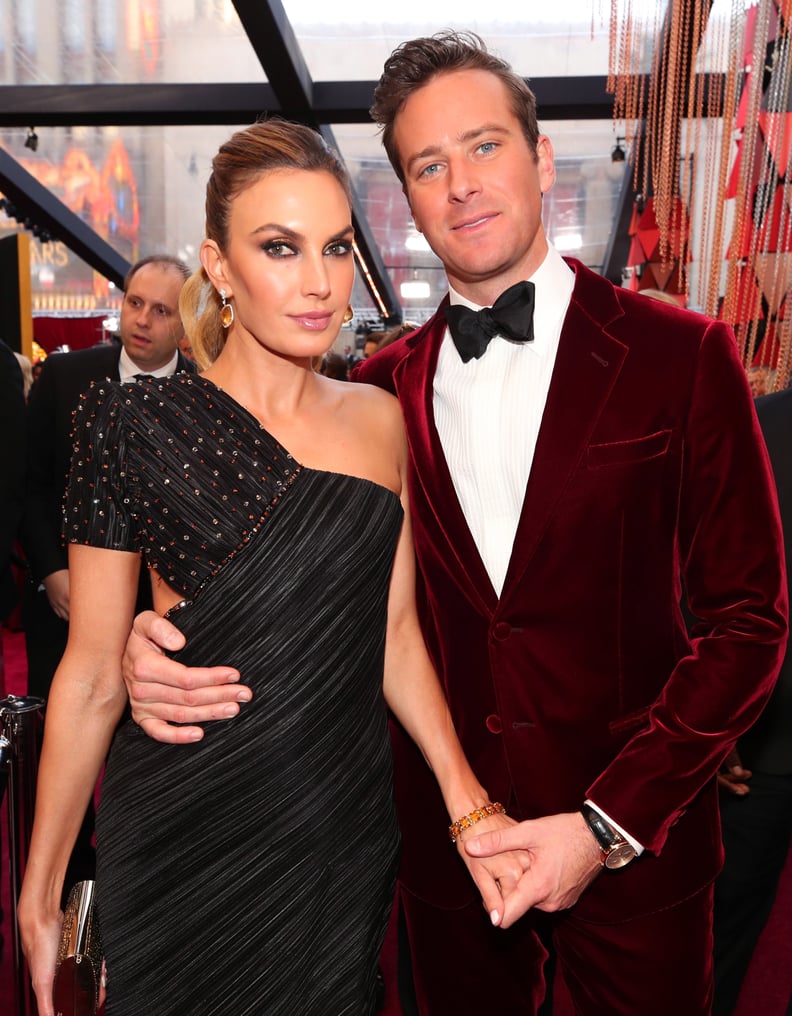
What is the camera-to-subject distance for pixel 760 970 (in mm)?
2998

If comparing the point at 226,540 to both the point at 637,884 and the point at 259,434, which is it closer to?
the point at 259,434

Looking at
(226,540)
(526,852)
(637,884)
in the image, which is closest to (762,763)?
(637,884)

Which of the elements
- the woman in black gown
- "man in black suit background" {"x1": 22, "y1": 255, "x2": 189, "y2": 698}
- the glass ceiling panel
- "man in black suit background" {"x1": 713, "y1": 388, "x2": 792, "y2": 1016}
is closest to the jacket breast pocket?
the woman in black gown

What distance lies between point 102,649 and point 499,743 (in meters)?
0.70

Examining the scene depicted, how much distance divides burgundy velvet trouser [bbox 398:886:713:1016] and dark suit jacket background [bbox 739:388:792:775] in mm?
631

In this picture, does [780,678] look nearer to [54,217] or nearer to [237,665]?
[237,665]

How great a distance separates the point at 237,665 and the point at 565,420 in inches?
25.7

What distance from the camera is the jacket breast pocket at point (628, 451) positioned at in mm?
1590

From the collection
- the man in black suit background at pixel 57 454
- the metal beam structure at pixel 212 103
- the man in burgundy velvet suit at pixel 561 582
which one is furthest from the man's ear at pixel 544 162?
the metal beam structure at pixel 212 103

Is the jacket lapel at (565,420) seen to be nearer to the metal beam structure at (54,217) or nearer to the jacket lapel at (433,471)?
the jacket lapel at (433,471)

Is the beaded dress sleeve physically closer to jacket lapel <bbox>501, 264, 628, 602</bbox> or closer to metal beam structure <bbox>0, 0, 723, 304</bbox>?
jacket lapel <bbox>501, 264, 628, 602</bbox>

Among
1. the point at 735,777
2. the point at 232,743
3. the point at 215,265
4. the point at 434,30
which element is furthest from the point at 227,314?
the point at 434,30

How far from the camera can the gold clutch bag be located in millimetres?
1448

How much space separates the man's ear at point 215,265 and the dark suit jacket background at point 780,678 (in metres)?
1.19
